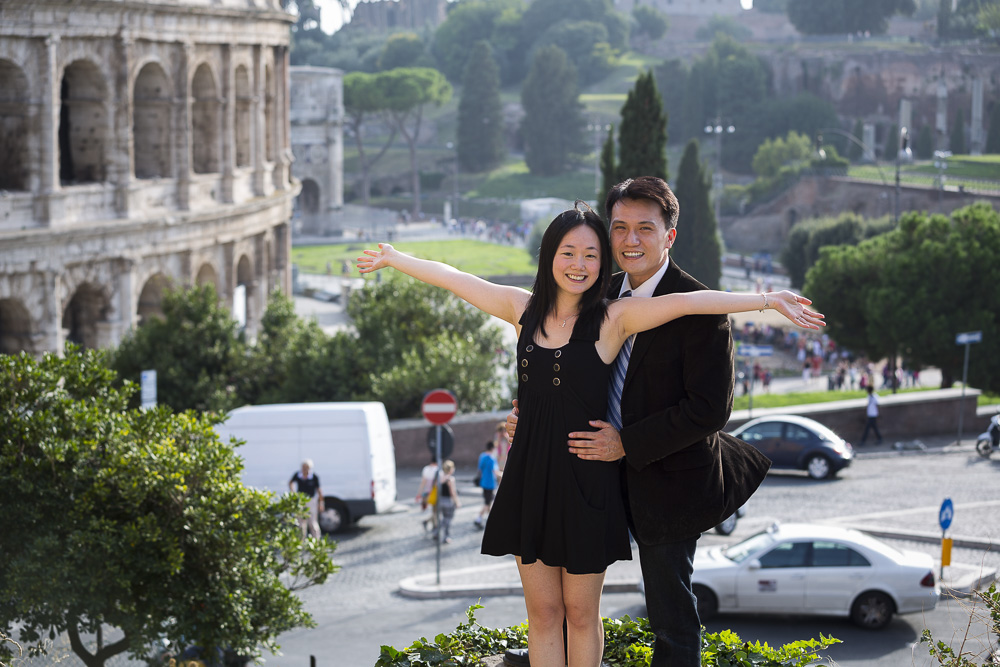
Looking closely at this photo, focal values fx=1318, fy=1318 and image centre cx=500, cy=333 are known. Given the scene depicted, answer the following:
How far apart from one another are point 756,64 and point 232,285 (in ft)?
244

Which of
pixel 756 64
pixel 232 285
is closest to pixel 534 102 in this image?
pixel 756 64

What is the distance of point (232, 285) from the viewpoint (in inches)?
1137

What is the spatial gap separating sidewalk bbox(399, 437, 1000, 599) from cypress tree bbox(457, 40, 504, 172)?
77192mm

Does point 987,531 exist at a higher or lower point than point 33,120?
lower

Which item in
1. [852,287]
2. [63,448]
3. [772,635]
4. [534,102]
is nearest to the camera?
[63,448]

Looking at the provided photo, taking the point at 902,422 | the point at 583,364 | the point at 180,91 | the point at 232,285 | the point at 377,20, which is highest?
the point at 377,20

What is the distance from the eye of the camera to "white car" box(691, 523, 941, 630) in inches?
481

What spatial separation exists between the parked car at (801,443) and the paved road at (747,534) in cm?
26

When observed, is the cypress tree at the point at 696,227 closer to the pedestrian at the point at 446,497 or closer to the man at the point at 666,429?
the pedestrian at the point at 446,497

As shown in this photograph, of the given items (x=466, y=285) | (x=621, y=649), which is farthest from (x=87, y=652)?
(x=466, y=285)

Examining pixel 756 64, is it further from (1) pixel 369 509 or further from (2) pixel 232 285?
(1) pixel 369 509

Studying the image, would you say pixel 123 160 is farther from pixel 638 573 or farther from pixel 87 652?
pixel 87 652

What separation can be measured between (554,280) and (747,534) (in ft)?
39.6

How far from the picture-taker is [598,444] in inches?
187
